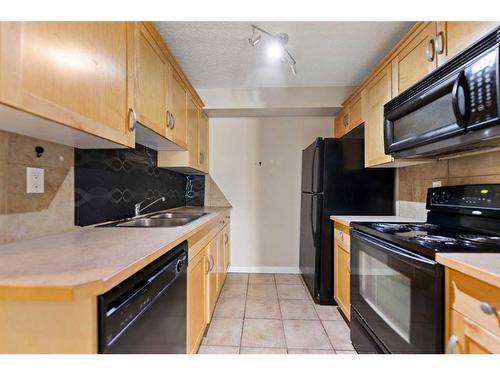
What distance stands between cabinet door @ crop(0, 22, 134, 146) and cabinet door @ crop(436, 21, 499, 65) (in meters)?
1.58

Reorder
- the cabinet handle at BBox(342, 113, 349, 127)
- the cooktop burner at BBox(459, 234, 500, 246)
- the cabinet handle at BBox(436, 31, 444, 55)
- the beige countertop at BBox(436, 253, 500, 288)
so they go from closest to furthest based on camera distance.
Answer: the beige countertop at BBox(436, 253, 500, 288), the cooktop burner at BBox(459, 234, 500, 246), the cabinet handle at BBox(436, 31, 444, 55), the cabinet handle at BBox(342, 113, 349, 127)

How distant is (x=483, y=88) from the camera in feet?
2.95

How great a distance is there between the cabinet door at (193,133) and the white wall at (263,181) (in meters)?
0.62

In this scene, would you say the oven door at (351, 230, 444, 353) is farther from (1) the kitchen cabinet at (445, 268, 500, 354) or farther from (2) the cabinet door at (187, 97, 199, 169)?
(2) the cabinet door at (187, 97, 199, 169)

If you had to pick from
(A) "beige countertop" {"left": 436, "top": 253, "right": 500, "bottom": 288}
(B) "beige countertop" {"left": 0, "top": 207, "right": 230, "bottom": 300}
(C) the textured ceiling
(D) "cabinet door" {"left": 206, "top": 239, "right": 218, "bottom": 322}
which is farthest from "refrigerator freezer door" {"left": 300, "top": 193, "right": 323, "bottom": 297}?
(B) "beige countertop" {"left": 0, "top": 207, "right": 230, "bottom": 300}

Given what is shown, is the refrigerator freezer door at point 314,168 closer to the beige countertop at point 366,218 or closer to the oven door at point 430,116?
the beige countertop at point 366,218

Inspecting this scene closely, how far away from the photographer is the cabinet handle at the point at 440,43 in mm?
1226

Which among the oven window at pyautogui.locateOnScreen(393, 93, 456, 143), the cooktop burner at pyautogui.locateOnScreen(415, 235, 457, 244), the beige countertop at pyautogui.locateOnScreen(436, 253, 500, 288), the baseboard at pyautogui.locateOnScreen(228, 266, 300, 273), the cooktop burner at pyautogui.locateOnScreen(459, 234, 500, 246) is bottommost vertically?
the baseboard at pyautogui.locateOnScreen(228, 266, 300, 273)

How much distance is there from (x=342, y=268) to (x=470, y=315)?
1.20 m

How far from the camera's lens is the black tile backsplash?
130 centimetres

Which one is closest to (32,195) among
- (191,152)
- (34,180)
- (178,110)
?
(34,180)

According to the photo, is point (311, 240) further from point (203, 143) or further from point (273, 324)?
point (203, 143)
